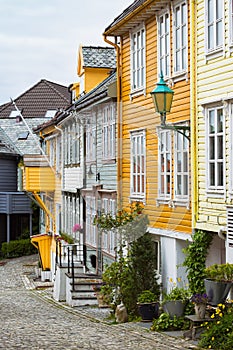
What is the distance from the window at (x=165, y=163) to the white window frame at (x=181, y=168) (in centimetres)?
20

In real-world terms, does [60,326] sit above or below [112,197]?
below

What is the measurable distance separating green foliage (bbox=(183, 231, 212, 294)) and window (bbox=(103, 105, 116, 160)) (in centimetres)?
535

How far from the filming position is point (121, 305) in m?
16.1

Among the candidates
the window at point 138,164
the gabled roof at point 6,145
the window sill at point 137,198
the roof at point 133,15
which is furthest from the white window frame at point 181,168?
the gabled roof at point 6,145

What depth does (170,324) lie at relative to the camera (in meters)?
14.0

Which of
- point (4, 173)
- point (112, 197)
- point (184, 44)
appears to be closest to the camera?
point (184, 44)

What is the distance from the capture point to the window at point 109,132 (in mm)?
19422

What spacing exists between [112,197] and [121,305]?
15.7 ft

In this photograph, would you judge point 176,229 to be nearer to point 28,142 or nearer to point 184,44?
point 184,44

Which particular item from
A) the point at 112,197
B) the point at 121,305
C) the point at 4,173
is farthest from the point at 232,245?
the point at 4,173

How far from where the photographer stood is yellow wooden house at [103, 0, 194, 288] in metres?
15.1

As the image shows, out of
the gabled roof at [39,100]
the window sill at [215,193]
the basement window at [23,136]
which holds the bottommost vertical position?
the window sill at [215,193]

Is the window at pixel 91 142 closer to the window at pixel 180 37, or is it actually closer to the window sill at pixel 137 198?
the window sill at pixel 137 198

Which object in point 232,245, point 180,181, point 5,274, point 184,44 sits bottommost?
point 5,274
